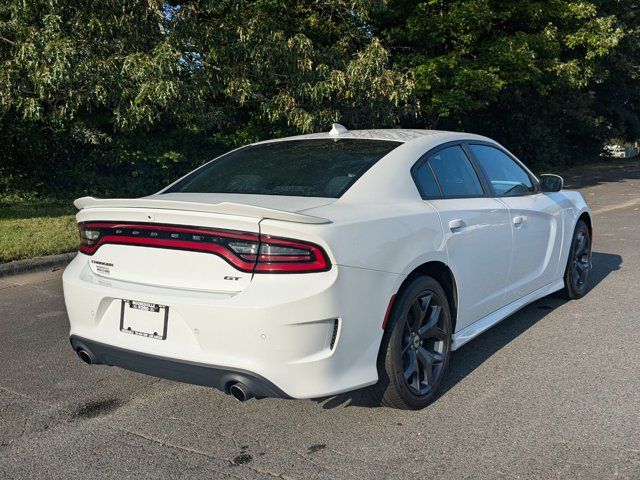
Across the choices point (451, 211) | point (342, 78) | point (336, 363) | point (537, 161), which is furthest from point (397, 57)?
point (336, 363)

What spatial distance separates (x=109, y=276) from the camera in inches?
138

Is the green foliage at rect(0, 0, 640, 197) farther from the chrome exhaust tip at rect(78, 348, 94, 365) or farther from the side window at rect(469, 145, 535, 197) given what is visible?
the chrome exhaust tip at rect(78, 348, 94, 365)

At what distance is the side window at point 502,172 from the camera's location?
4.76m

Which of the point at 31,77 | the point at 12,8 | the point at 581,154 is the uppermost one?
the point at 12,8

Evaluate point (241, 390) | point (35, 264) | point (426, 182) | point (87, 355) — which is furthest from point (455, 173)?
point (35, 264)

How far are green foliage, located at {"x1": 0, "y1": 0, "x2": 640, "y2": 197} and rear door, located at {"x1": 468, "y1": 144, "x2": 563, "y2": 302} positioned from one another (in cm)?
584

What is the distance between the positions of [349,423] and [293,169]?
4.84 ft

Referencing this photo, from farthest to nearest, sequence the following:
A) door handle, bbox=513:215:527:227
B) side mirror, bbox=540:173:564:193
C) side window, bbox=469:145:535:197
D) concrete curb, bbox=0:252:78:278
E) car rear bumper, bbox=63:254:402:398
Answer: concrete curb, bbox=0:252:78:278 < side mirror, bbox=540:173:564:193 < side window, bbox=469:145:535:197 < door handle, bbox=513:215:527:227 < car rear bumper, bbox=63:254:402:398

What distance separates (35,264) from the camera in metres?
7.57

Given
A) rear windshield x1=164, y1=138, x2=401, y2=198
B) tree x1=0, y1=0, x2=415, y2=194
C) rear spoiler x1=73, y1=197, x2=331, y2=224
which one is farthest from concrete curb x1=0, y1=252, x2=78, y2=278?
rear spoiler x1=73, y1=197, x2=331, y2=224

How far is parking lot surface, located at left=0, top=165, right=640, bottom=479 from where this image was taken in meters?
3.07

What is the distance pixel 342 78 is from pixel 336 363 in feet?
29.5

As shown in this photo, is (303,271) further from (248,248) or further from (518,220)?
(518,220)

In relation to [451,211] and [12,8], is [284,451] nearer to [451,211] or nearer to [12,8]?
[451,211]
